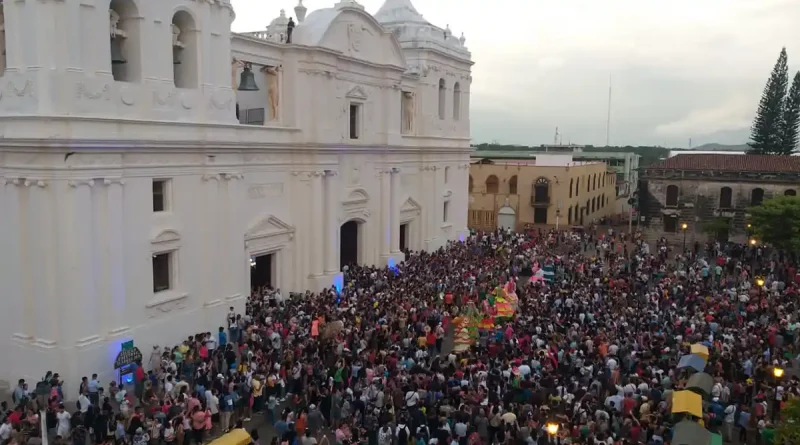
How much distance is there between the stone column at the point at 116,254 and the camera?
16141 millimetres

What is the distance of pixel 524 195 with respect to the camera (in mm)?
47406

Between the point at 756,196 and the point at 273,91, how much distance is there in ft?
97.4

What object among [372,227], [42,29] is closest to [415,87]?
[372,227]

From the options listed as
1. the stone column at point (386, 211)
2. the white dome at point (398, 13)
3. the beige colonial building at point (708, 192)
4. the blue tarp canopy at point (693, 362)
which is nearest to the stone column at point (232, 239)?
the stone column at point (386, 211)

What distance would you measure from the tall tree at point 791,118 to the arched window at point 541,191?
1956cm

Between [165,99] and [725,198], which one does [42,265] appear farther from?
[725,198]

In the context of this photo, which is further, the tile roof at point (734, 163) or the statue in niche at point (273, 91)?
the tile roof at point (734, 163)

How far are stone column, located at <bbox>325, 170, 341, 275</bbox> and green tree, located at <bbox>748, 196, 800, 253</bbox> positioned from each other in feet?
67.3

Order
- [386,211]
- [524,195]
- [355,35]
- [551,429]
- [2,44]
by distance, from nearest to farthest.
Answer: [551,429] < [2,44] < [355,35] < [386,211] < [524,195]

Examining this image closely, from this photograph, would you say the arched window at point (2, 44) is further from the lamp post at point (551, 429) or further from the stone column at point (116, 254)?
the lamp post at point (551, 429)

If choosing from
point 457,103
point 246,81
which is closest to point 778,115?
point 457,103

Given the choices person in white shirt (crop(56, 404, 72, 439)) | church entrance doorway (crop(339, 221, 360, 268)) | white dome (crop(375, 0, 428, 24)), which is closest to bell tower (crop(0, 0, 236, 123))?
person in white shirt (crop(56, 404, 72, 439))

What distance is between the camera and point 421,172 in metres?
31.6

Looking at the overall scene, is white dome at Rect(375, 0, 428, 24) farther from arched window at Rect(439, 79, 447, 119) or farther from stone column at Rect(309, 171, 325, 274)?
stone column at Rect(309, 171, 325, 274)
